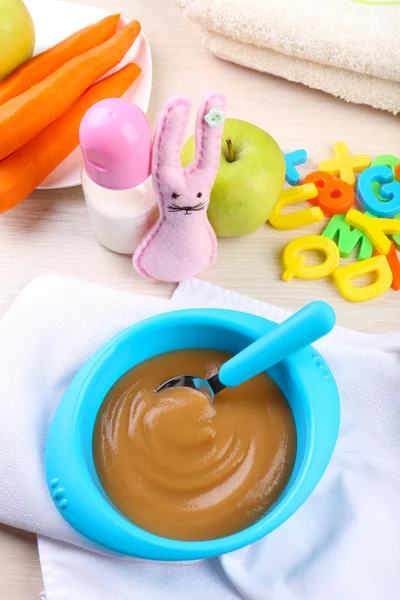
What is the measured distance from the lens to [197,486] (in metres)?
0.59

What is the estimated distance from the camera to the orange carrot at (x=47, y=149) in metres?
0.79

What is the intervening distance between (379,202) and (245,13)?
31 centimetres

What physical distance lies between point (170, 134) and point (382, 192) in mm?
334

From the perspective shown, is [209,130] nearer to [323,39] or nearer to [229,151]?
[229,151]

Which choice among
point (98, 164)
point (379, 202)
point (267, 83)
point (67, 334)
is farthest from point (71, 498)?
point (267, 83)

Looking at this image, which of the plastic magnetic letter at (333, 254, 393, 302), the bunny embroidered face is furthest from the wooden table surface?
the bunny embroidered face

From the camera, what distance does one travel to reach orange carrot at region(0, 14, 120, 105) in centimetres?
86

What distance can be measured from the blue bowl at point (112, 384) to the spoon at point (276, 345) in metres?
0.04

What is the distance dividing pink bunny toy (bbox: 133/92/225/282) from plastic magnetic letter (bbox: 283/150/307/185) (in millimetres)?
158

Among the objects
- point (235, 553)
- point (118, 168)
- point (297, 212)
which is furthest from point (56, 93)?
point (235, 553)

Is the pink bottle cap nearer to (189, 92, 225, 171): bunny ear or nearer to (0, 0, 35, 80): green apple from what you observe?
(189, 92, 225, 171): bunny ear

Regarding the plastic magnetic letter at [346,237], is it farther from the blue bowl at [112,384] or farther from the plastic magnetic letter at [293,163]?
the blue bowl at [112,384]

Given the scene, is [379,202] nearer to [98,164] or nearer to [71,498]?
[98,164]

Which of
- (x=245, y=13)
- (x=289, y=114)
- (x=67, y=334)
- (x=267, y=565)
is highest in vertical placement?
(x=245, y=13)
